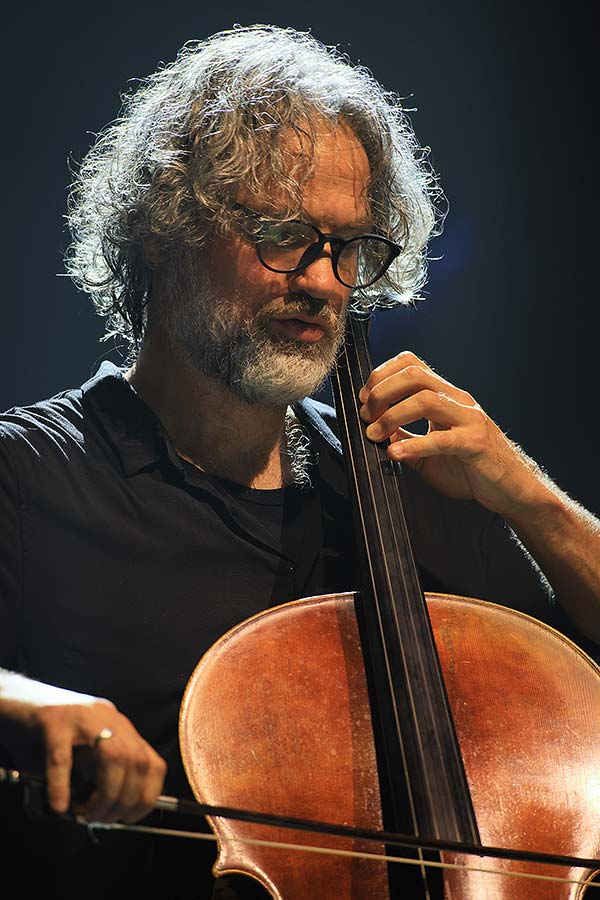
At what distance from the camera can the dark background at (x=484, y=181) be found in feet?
6.36

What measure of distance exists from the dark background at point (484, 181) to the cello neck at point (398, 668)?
790mm

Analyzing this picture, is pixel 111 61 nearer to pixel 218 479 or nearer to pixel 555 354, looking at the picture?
pixel 218 479

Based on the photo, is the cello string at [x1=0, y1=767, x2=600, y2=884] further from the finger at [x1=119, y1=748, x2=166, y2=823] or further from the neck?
the neck

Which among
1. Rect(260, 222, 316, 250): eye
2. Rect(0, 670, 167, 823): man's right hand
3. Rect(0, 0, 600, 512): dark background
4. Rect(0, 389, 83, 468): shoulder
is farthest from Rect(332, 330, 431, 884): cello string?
Rect(0, 0, 600, 512): dark background

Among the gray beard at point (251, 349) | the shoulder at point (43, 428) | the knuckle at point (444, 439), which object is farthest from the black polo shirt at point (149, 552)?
the knuckle at point (444, 439)

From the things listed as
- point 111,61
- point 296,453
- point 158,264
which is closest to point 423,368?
point 296,453

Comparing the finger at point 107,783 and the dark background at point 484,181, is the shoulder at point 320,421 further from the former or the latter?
the finger at point 107,783

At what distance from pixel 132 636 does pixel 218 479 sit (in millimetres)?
324

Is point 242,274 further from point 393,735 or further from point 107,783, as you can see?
point 107,783

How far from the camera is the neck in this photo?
5.24ft

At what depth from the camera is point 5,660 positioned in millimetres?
1310

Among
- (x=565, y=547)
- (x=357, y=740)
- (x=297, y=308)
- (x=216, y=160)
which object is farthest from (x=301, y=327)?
(x=357, y=740)

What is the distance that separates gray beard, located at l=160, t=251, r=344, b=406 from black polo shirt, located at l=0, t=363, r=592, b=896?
0.12m

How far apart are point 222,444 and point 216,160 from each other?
488 mm
